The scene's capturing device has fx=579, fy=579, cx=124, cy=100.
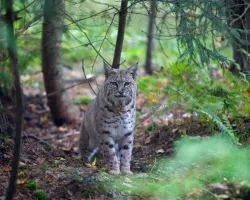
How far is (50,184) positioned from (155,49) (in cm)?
1326

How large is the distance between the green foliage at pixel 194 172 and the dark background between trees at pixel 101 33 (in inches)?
50.2

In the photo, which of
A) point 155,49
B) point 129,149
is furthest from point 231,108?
point 155,49

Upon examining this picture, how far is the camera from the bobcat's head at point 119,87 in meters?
7.79

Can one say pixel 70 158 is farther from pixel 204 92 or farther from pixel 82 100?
pixel 82 100

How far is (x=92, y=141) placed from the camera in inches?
338

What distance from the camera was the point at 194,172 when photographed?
6.42 m

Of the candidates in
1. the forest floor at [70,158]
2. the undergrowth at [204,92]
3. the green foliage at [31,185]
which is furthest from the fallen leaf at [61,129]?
the green foliage at [31,185]

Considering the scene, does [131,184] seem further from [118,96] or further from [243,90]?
[243,90]


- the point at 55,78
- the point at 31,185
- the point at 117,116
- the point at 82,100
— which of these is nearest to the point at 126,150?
the point at 117,116

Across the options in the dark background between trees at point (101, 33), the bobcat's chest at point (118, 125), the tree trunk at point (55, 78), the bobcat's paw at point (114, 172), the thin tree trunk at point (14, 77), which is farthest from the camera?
the tree trunk at point (55, 78)

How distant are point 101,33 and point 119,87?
1.38 meters

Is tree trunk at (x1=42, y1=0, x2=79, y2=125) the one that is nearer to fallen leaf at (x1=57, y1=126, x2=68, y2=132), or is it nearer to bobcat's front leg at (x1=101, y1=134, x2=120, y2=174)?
fallen leaf at (x1=57, y1=126, x2=68, y2=132)

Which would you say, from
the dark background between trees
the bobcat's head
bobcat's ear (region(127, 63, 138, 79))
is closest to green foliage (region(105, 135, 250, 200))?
the bobcat's head

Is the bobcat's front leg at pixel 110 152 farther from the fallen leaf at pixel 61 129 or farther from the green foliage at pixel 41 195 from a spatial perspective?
the fallen leaf at pixel 61 129
